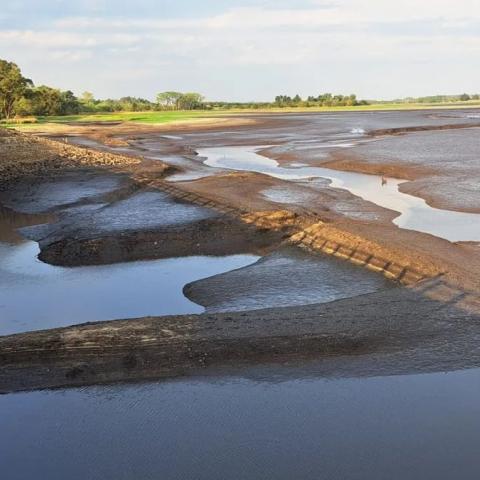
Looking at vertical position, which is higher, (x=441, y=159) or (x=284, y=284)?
(x=441, y=159)

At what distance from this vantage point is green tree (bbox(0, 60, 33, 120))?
96.6 m

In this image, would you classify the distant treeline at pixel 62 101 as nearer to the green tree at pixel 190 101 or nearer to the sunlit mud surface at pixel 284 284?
the green tree at pixel 190 101

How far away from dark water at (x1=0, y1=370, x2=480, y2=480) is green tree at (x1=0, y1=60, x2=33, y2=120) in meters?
95.1

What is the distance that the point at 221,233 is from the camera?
22.0 metres

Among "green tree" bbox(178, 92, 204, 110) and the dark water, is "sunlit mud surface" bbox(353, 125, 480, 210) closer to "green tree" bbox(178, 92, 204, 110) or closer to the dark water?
the dark water

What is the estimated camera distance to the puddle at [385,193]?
2271 cm

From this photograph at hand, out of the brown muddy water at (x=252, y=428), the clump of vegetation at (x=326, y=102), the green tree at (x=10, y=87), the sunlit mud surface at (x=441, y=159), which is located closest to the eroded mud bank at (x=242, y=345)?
the brown muddy water at (x=252, y=428)

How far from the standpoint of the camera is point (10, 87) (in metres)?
97.6

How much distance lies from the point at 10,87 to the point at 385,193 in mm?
81105

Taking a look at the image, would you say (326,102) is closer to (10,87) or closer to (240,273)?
(10,87)

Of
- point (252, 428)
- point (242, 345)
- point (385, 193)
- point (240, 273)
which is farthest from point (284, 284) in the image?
point (385, 193)

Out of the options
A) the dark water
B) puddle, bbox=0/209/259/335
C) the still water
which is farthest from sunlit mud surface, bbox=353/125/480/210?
the dark water

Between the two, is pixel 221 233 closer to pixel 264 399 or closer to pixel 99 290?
pixel 99 290

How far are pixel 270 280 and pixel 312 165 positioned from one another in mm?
27501
